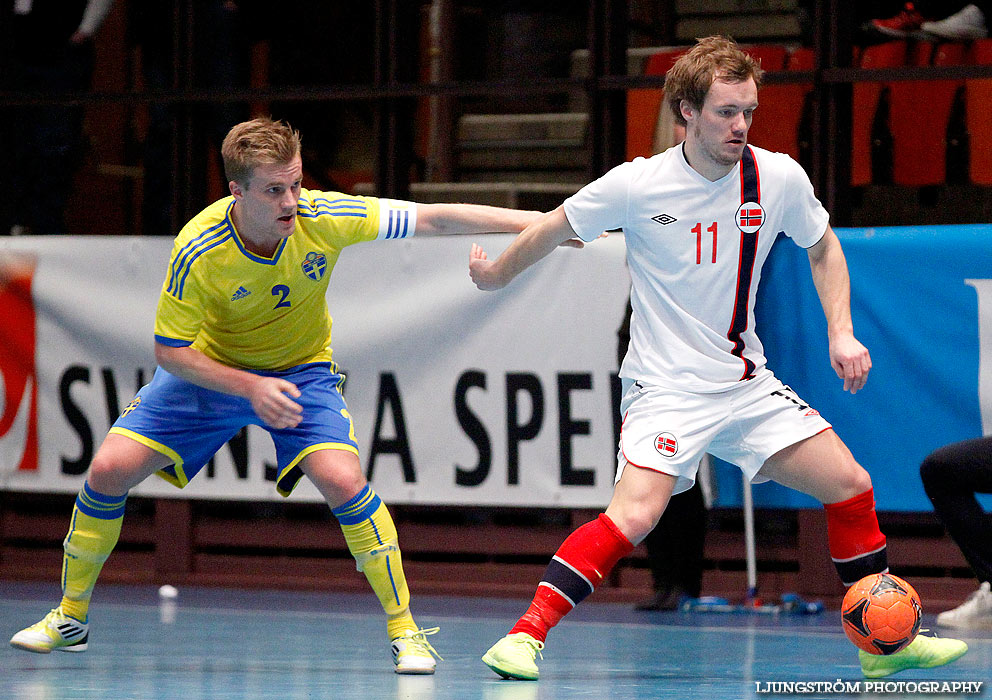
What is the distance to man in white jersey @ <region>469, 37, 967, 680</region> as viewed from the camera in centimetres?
509

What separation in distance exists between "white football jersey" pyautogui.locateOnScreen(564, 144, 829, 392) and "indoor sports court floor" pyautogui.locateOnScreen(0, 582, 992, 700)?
44.0 inches

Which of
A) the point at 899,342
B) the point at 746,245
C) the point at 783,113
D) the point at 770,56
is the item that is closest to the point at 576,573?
the point at 746,245

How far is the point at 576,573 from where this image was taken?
16.8ft

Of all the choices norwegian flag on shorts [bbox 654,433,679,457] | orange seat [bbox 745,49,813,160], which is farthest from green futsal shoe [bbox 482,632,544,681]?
orange seat [bbox 745,49,813,160]

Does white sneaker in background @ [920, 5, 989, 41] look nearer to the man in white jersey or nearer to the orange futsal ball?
the man in white jersey

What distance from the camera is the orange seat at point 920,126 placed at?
27.6ft

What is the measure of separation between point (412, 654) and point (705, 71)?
2.32 meters

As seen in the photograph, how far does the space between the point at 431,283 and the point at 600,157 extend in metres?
1.25

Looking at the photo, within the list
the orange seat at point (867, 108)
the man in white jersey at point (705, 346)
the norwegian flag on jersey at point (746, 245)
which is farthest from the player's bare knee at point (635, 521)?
the orange seat at point (867, 108)

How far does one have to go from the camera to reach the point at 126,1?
10648mm

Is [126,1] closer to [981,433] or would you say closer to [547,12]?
[547,12]

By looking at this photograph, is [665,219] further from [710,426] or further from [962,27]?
[962,27]

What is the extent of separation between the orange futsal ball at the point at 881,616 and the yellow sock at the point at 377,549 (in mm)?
1614

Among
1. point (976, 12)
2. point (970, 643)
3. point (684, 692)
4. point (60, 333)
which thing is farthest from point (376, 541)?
point (976, 12)
